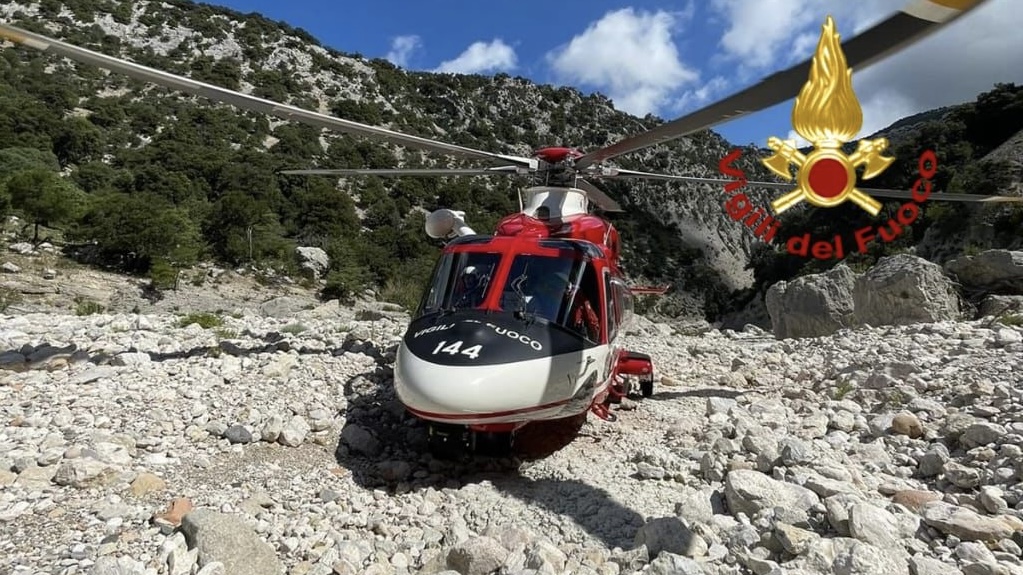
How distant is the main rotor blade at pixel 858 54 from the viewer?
1893 mm

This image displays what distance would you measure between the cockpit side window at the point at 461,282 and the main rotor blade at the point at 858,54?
6.84 ft

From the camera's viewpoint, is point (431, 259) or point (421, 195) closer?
point (431, 259)

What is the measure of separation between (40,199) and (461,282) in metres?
18.9

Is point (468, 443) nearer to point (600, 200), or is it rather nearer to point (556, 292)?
point (556, 292)

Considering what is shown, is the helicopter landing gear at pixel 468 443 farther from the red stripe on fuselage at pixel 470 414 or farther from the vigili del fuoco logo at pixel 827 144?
the vigili del fuoco logo at pixel 827 144

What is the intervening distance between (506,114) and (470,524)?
2466 inches

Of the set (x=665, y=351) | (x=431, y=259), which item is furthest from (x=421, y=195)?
(x=665, y=351)

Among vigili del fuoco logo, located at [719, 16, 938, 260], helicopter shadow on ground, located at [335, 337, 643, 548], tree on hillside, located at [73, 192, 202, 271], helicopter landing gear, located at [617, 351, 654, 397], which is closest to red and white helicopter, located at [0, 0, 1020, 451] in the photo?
vigili del fuoco logo, located at [719, 16, 938, 260]

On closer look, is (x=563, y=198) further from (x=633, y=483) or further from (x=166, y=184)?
(x=166, y=184)

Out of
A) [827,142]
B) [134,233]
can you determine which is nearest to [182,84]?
[827,142]

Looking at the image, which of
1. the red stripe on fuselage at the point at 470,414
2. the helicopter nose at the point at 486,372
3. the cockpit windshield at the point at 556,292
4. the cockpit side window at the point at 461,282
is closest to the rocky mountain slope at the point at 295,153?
the cockpit side window at the point at 461,282

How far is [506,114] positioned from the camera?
62.9 m

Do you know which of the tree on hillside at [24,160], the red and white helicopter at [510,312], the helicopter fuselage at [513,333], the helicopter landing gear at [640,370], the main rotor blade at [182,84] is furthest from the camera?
the tree on hillside at [24,160]

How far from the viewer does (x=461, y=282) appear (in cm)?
521
